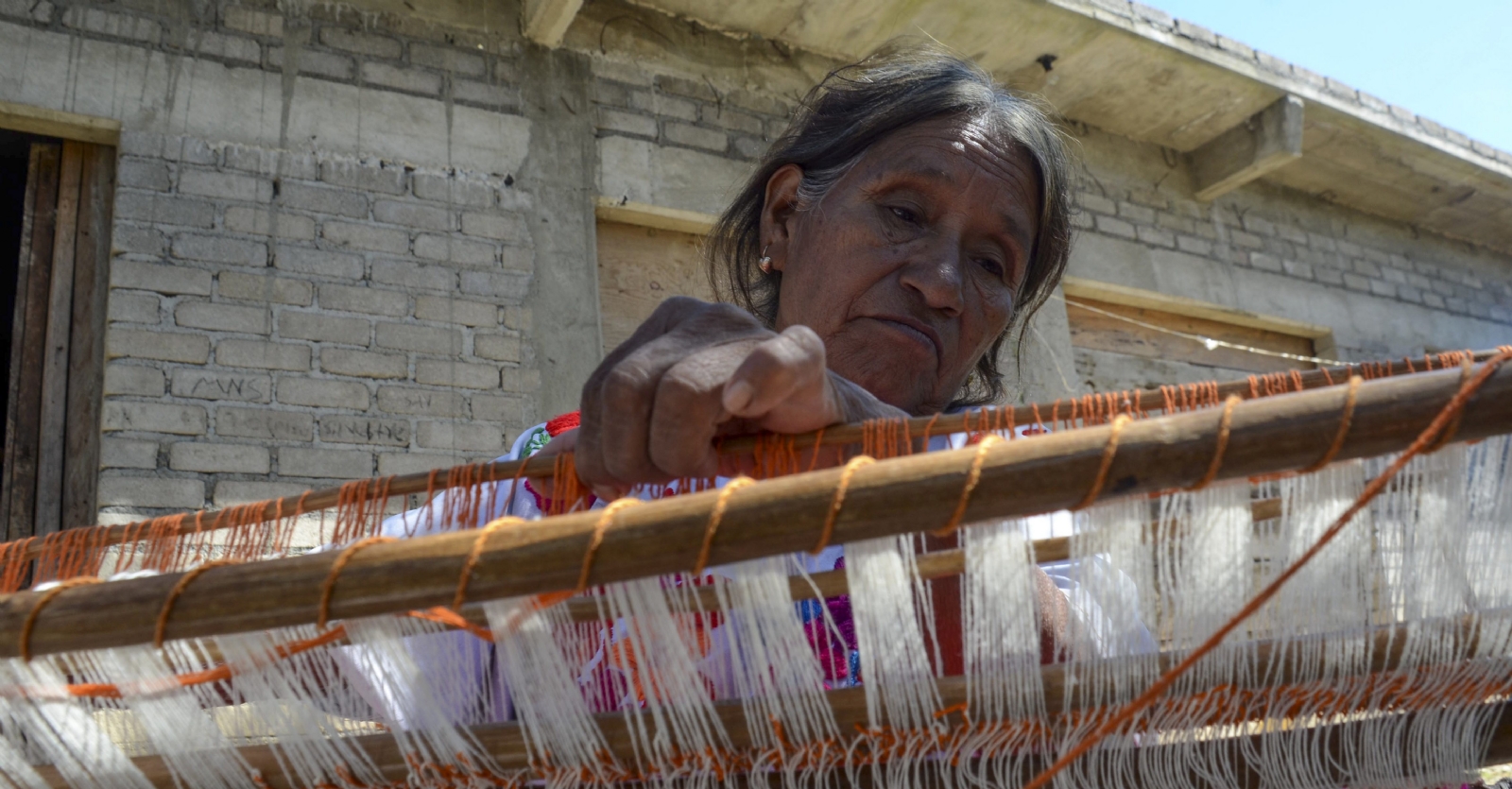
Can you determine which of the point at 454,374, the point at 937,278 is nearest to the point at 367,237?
the point at 454,374

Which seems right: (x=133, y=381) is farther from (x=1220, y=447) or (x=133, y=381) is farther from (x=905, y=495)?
(x=1220, y=447)

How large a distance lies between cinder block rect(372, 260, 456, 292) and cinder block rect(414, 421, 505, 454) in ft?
1.65

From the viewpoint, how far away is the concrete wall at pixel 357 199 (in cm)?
320

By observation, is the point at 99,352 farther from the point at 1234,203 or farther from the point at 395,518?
the point at 1234,203

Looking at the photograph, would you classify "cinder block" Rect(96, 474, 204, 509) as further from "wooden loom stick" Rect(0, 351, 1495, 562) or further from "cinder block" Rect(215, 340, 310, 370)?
"wooden loom stick" Rect(0, 351, 1495, 562)

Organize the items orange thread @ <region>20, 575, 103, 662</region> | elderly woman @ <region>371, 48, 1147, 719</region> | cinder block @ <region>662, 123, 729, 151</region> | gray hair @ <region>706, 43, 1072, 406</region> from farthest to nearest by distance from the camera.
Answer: cinder block @ <region>662, 123, 729, 151</region>
gray hair @ <region>706, 43, 1072, 406</region>
elderly woman @ <region>371, 48, 1147, 719</region>
orange thread @ <region>20, 575, 103, 662</region>

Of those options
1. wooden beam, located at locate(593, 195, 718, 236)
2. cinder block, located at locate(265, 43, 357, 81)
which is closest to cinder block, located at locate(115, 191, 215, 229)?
cinder block, located at locate(265, 43, 357, 81)

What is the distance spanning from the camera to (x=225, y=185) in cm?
339

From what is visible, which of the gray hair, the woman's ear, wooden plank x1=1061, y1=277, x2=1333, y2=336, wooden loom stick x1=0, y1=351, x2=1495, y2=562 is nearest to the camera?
wooden loom stick x1=0, y1=351, x2=1495, y2=562

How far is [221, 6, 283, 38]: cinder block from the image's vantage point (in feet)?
11.7

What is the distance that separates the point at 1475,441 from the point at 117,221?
359 centimetres

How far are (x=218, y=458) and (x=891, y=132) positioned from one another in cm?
241

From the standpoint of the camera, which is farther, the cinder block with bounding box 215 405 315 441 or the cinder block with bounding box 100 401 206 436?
the cinder block with bounding box 215 405 315 441

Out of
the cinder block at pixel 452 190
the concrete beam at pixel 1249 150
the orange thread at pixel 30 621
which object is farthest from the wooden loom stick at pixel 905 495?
the concrete beam at pixel 1249 150
